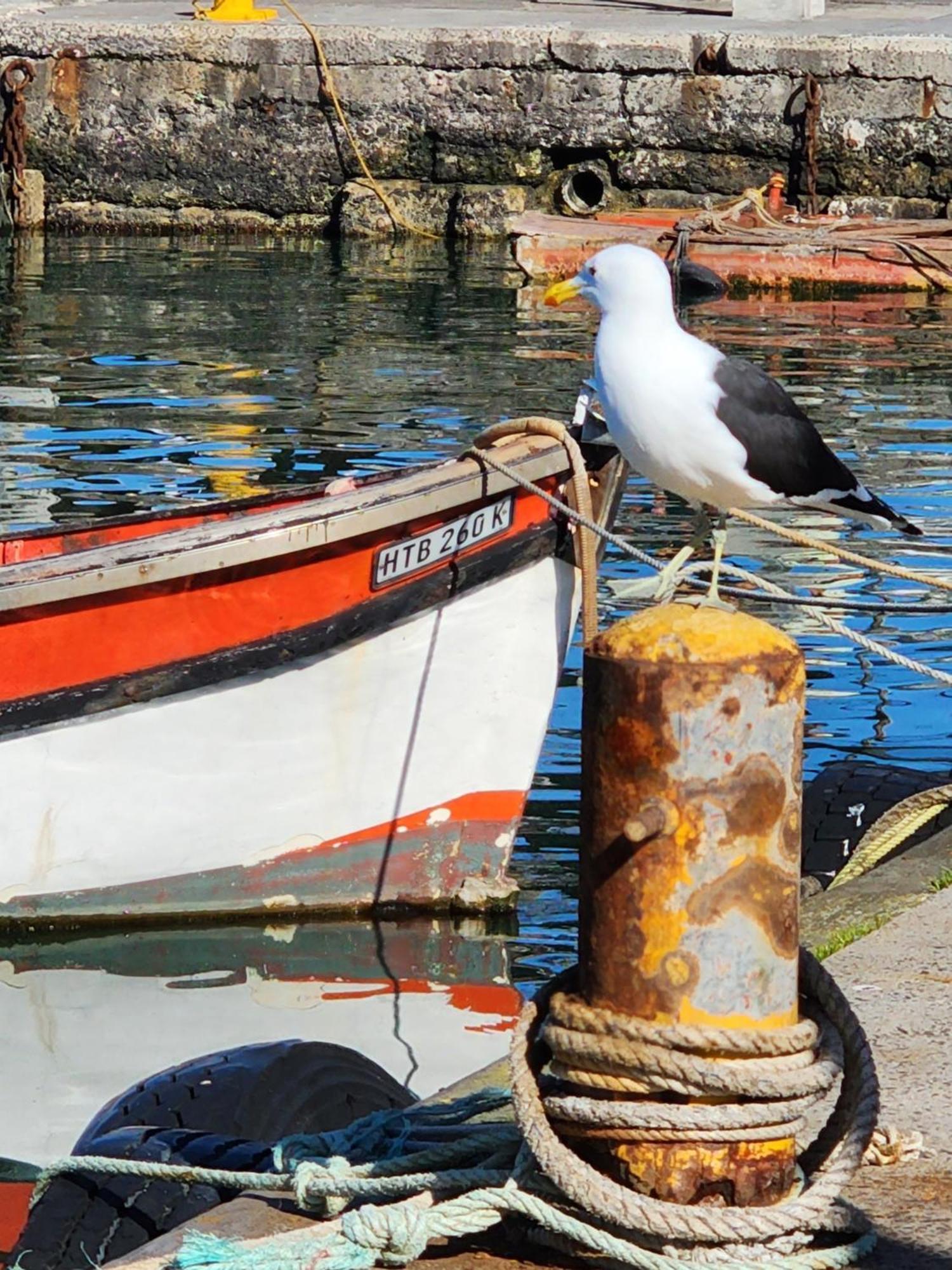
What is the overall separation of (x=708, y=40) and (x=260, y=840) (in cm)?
1711

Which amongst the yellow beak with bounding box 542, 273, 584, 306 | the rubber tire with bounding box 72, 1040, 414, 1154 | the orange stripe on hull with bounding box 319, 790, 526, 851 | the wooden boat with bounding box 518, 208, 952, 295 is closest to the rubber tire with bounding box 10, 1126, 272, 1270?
A: the rubber tire with bounding box 72, 1040, 414, 1154

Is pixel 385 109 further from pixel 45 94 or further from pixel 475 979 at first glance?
pixel 475 979

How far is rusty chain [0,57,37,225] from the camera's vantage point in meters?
22.5

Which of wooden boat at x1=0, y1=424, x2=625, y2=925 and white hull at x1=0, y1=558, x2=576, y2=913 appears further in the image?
white hull at x1=0, y1=558, x2=576, y2=913

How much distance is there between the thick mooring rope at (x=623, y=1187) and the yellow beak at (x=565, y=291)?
1.70 m

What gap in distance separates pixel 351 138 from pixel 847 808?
17473 millimetres

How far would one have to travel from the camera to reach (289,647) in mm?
5676

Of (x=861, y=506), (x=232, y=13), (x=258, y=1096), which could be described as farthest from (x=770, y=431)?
(x=232, y=13)

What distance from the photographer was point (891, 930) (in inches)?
165

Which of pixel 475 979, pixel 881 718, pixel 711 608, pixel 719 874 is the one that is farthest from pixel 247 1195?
pixel 881 718

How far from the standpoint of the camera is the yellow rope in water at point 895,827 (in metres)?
5.60

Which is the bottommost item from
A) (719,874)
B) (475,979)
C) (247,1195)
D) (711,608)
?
(475,979)

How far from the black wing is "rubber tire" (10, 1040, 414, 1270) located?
135cm

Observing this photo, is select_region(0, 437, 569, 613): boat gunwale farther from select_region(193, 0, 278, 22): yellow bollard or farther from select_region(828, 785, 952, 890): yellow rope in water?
select_region(193, 0, 278, 22): yellow bollard
